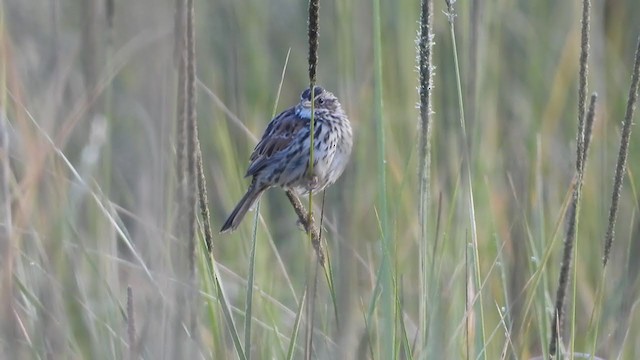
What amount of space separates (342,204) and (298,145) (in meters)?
1.82

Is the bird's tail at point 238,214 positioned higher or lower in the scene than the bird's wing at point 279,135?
lower

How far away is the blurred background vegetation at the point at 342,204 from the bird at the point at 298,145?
0.39 ft

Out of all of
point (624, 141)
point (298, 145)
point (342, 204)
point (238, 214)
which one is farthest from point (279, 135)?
point (624, 141)

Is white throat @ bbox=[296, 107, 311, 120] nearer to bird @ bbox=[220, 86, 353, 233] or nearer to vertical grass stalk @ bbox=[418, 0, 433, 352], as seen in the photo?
bird @ bbox=[220, 86, 353, 233]

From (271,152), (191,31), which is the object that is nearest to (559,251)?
(271,152)

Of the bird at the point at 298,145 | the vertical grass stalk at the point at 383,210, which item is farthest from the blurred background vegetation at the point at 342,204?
the bird at the point at 298,145

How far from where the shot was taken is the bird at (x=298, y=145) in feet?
10.8

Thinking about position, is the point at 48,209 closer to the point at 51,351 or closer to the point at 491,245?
the point at 51,351

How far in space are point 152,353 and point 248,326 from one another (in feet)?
0.54

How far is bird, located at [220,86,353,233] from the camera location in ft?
10.8

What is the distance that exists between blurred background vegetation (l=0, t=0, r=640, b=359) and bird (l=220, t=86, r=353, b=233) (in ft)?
0.39

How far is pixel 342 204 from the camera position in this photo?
5.73 feet

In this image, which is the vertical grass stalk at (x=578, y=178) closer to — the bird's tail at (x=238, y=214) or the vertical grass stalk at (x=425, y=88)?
the vertical grass stalk at (x=425, y=88)

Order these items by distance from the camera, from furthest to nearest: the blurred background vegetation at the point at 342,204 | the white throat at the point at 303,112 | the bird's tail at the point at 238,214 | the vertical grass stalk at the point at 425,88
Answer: the white throat at the point at 303,112 < the bird's tail at the point at 238,214 < the blurred background vegetation at the point at 342,204 < the vertical grass stalk at the point at 425,88
